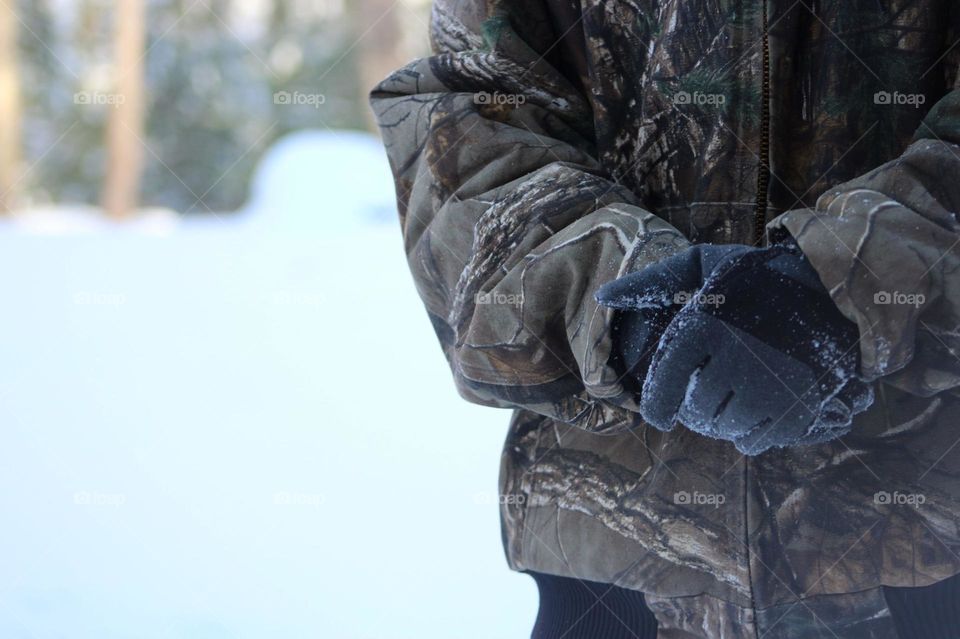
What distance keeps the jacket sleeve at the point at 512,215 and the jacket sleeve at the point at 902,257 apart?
118mm

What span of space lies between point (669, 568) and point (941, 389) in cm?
25

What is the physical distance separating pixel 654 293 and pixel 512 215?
17 cm

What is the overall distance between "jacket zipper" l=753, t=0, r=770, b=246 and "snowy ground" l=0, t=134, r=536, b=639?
88 centimetres

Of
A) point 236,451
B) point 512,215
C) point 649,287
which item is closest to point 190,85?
point 236,451

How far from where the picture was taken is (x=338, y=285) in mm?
2881

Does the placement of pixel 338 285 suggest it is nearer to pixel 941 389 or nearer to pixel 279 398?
pixel 279 398

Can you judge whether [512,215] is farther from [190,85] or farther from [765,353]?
[190,85]

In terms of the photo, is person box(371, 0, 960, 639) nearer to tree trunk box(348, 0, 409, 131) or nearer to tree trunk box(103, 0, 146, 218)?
tree trunk box(103, 0, 146, 218)

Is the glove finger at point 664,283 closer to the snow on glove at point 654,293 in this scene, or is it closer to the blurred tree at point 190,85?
the snow on glove at point 654,293

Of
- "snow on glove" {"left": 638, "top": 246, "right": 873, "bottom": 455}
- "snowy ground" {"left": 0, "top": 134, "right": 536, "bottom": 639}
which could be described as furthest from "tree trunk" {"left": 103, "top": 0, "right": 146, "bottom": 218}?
"snow on glove" {"left": 638, "top": 246, "right": 873, "bottom": 455}

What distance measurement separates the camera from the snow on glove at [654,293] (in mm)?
637

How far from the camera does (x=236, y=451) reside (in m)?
A: 2.10

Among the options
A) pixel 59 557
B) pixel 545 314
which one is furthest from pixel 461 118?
pixel 59 557

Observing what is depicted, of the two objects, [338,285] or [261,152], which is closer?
[338,285]
